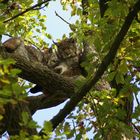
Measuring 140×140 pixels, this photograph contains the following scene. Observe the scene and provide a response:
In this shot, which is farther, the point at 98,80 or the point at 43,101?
the point at 43,101

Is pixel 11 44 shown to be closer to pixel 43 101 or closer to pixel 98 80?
pixel 43 101

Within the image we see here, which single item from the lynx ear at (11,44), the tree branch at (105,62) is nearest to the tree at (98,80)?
the tree branch at (105,62)

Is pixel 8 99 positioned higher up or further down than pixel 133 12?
further down

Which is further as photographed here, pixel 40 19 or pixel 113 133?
pixel 40 19

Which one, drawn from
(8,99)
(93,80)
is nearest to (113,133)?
(93,80)

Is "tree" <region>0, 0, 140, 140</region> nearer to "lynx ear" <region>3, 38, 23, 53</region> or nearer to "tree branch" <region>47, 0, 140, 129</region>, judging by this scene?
"tree branch" <region>47, 0, 140, 129</region>

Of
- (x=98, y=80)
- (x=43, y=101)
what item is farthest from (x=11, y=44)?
(x=98, y=80)

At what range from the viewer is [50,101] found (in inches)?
258

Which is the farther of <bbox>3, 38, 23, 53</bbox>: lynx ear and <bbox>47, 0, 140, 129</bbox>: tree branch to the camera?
<bbox>3, 38, 23, 53</bbox>: lynx ear

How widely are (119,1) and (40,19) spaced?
18.9 feet

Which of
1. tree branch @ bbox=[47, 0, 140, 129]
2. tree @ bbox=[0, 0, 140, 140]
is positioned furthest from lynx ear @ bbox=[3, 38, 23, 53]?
tree branch @ bbox=[47, 0, 140, 129]

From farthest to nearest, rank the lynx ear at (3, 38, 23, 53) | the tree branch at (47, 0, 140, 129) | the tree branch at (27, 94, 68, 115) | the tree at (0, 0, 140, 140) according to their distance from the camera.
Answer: the lynx ear at (3, 38, 23, 53) → the tree branch at (27, 94, 68, 115) → the tree branch at (47, 0, 140, 129) → the tree at (0, 0, 140, 140)

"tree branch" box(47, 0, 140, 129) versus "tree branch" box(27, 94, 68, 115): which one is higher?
"tree branch" box(27, 94, 68, 115)

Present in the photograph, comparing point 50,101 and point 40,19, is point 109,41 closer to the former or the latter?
point 50,101
